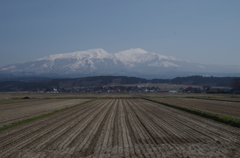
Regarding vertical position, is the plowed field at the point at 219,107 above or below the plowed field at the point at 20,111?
below

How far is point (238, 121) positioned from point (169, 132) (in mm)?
5846

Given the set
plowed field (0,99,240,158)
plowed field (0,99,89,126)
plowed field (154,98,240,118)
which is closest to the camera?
plowed field (0,99,240,158)

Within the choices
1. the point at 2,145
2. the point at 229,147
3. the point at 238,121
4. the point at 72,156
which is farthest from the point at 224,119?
the point at 2,145

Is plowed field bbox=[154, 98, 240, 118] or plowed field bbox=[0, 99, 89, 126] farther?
plowed field bbox=[154, 98, 240, 118]

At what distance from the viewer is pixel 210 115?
23359 millimetres

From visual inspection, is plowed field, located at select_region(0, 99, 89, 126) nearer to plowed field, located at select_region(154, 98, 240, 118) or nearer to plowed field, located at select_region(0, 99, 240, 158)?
plowed field, located at select_region(0, 99, 240, 158)

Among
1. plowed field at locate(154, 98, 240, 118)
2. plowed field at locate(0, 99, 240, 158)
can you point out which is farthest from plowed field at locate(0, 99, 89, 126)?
plowed field at locate(154, 98, 240, 118)

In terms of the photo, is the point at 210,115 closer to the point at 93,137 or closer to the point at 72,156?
the point at 93,137

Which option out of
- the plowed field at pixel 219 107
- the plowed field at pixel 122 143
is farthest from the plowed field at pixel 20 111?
the plowed field at pixel 219 107

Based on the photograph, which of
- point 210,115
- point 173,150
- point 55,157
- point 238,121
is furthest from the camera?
point 210,115

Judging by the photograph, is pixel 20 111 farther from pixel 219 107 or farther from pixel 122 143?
pixel 219 107

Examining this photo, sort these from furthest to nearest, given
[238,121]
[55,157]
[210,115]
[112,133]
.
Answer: [210,115] → [238,121] → [112,133] → [55,157]

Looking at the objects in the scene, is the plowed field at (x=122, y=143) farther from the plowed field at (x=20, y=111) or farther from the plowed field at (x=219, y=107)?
the plowed field at (x=219, y=107)

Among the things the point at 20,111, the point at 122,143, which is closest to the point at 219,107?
the point at 20,111
